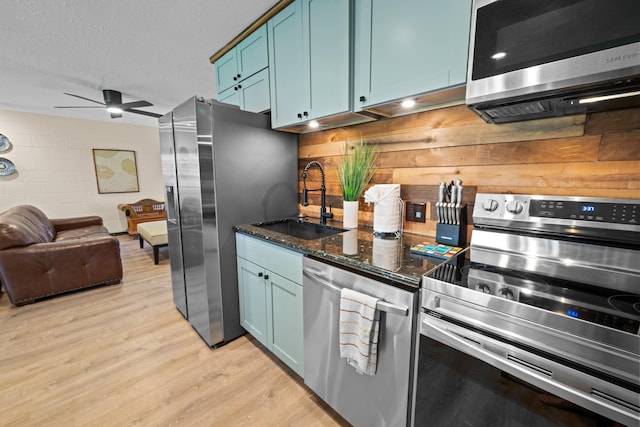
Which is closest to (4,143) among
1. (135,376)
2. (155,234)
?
(155,234)

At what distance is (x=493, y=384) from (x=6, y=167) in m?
7.10

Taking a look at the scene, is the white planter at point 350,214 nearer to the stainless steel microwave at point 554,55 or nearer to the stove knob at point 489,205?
the stove knob at point 489,205

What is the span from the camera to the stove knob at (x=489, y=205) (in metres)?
1.14

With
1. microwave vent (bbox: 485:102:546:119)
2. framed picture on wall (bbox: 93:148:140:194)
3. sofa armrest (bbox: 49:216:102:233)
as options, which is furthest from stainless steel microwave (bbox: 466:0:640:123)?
framed picture on wall (bbox: 93:148:140:194)

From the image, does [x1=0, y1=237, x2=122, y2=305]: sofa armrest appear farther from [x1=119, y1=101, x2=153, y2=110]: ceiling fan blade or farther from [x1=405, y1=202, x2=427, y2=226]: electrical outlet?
[x1=405, y1=202, x2=427, y2=226]: electrical outlet

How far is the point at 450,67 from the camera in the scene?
1.08 m

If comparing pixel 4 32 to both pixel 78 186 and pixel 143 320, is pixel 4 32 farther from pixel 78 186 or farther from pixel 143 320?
pixel 78 186

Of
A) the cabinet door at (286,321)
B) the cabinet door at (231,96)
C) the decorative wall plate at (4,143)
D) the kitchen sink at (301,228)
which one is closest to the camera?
the cabinet door at (286,321)

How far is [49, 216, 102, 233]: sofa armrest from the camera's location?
412 centimetres

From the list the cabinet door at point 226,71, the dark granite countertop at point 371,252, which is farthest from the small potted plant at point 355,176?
the cabinet door at point 226,71

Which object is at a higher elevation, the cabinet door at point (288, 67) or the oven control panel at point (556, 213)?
the cabinet door at point (288, 67)

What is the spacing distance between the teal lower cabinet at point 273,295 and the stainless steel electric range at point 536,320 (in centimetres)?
74

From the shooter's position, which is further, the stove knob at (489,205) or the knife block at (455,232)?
the knife block at (455,232)

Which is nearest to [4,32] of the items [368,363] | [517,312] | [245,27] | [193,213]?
[245,27]
